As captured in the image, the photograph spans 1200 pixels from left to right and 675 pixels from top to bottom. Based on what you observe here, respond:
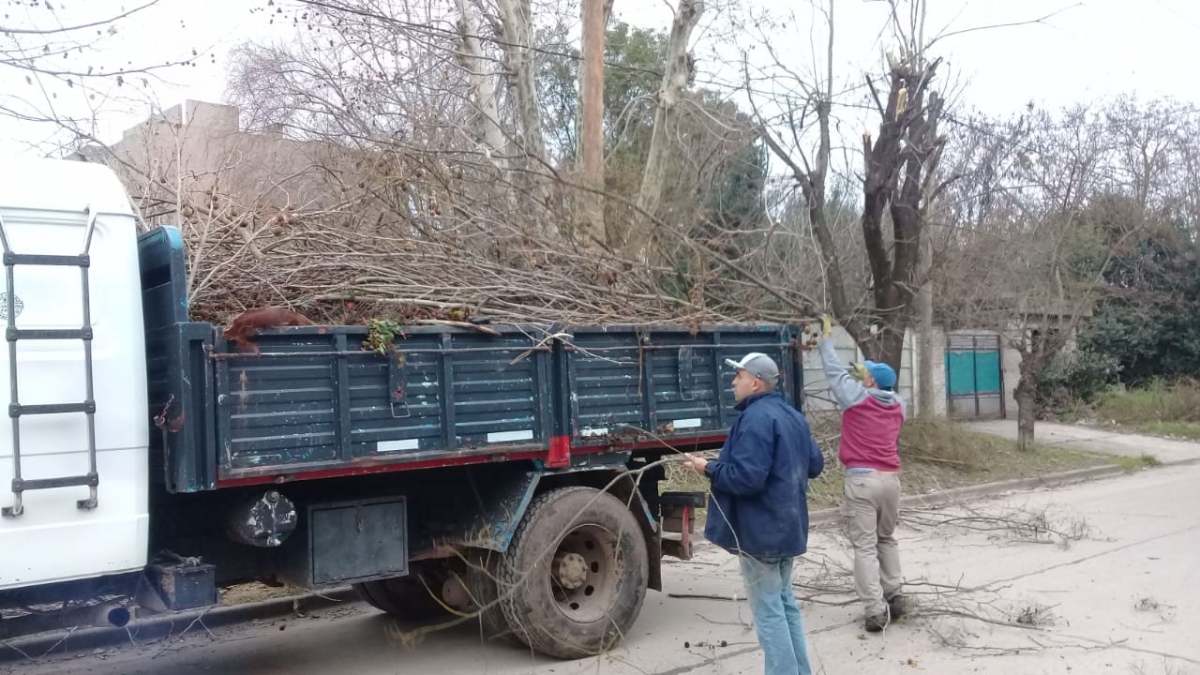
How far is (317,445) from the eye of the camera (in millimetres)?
5402

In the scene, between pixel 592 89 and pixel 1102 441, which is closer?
pixel 592 89

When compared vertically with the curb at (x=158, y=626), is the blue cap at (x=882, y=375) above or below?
above

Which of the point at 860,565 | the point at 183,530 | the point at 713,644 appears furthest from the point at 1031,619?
the point at 183,530

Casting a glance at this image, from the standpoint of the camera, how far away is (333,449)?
5461mm

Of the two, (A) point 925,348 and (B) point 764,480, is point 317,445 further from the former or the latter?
(A) point 925,348

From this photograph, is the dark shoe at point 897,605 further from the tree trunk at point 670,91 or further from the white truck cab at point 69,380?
the tree trunk at point 670,91

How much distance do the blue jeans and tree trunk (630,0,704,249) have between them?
29.7 ft

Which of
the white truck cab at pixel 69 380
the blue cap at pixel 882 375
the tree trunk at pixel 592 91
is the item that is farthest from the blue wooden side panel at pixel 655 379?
the tree trunk at pixel 592 91

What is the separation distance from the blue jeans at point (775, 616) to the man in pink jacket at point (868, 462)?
5.26 ft

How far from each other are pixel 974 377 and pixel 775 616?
19.0 m

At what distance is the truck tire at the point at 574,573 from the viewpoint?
629 cm

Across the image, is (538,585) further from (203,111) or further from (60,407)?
(203,111)

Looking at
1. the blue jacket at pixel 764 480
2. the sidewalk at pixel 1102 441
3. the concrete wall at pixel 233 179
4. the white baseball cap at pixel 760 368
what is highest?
the concrete wall at pixel 233 179

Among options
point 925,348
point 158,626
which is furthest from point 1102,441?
point 158,626
